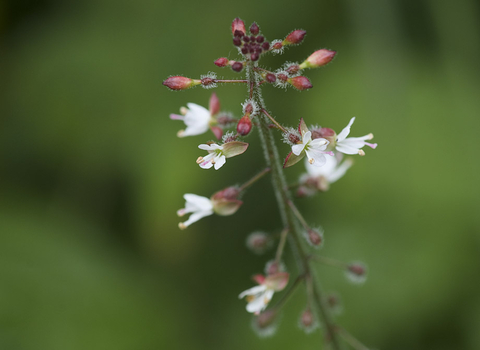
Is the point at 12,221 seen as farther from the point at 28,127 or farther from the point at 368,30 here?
the point at 368,30

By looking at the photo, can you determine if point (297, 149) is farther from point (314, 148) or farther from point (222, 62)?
point (222, 62)

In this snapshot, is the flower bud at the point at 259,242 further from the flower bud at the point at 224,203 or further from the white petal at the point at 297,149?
the white petal at the point at 297,149

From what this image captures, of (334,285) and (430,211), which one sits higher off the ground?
(430,211)

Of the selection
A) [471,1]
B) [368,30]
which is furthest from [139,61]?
[471,1]

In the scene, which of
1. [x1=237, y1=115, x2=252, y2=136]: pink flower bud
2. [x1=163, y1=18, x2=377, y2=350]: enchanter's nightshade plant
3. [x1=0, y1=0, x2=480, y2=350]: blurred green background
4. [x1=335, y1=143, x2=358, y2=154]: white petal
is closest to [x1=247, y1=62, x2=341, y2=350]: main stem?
[x1=163, y1=18, x2=377, y2=350]: enchanter's nightshade plant

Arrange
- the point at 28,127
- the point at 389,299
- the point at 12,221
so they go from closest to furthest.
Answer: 1. the point at 389,299
2. the point at 12,221
3. the point at 28,127

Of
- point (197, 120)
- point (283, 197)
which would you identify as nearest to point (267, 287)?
point (283, 197)

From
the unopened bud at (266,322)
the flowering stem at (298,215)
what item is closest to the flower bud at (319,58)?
the flowering stem at (298,215)

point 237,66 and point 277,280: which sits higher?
point 237,66
